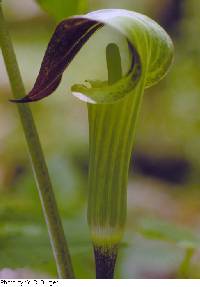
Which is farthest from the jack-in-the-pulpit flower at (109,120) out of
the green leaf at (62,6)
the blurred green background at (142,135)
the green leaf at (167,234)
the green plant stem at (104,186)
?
the blurred green background at (142,135)

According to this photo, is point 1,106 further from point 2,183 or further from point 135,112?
point 135,112

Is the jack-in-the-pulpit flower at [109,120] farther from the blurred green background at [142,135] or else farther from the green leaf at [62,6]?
the blurred green background at [142,135]

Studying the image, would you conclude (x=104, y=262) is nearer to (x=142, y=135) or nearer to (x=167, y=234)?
(x=167, y=234)

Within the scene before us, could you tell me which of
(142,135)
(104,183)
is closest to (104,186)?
(104,183)

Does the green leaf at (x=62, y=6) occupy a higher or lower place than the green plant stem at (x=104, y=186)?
higher

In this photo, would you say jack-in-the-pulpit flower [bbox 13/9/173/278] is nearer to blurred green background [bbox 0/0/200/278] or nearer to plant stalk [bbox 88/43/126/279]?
plant stalk [bbox 88/43/126/279]
